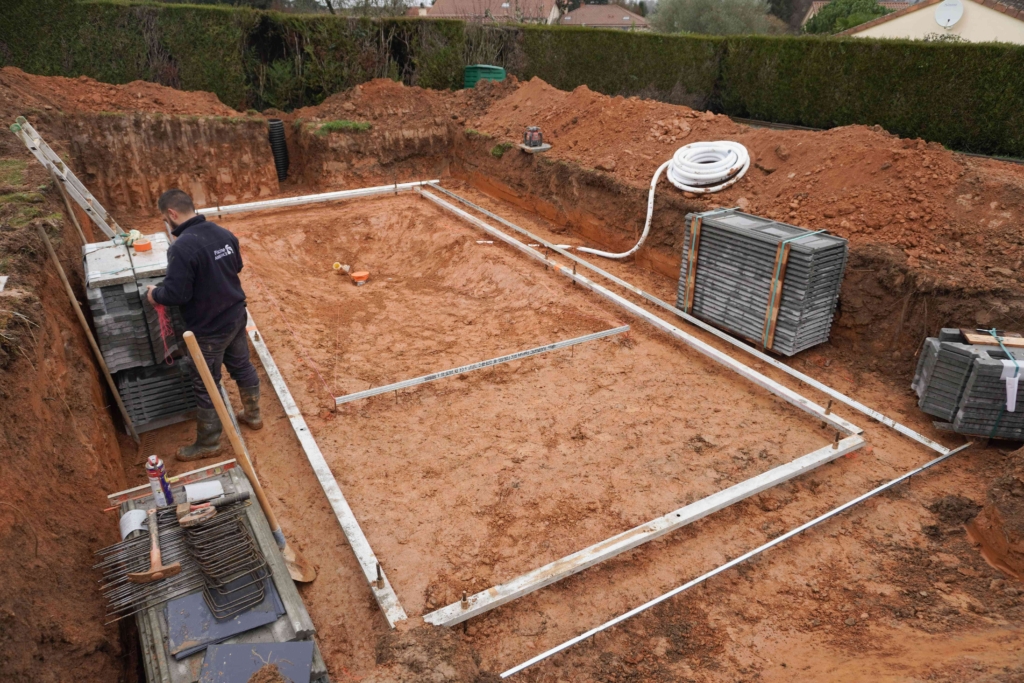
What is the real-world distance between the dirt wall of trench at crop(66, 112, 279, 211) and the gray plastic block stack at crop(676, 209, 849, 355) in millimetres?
9733

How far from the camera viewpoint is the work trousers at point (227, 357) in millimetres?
4965

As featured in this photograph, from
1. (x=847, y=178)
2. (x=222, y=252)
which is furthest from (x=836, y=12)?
(x=222, y=252)

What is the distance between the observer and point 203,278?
15.6 feet

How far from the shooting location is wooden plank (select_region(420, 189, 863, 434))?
568 centimetres

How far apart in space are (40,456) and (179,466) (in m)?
1.61

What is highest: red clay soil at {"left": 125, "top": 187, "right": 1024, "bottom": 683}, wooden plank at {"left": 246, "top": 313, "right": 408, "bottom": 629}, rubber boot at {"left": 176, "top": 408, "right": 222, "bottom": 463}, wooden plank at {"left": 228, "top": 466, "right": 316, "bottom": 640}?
wooden plank at {"left": 228, "top": 466, "right": 316, "bottom": 640}

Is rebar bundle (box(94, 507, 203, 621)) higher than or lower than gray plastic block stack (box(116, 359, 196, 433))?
higher

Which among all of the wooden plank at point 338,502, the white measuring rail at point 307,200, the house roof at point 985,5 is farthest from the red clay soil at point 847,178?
the house roof at point 985,5

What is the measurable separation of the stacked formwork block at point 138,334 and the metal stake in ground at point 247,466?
156cm

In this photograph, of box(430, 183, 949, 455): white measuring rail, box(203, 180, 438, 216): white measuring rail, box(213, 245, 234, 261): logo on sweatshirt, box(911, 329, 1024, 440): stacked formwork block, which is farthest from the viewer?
box(203, 180, 438, 216): white measuring rail

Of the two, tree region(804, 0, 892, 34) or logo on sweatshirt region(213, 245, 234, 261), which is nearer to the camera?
logo on sweatshirt region(213, 245, 234, 261)

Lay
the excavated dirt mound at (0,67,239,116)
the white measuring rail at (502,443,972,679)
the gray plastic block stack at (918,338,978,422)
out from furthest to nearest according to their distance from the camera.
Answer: the excavated dirt mound at (0,67,239,116)
the gray plastic block stack at (918,338,978,422)
the white measuring rail at (502,443,972,679)

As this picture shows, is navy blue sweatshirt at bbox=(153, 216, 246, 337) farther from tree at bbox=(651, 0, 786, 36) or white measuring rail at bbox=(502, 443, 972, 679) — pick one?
tree at bbox=(651, 0, 786, 36)

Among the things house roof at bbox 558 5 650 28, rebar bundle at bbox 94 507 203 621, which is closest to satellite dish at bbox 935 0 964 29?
rebar bundle at bbox 94 507 203 621
